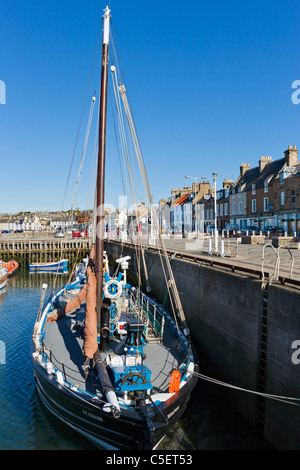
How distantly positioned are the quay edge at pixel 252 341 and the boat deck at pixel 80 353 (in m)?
1.71

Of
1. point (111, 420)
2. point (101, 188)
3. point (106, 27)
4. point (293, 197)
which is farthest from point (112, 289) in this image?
point (293, 197)

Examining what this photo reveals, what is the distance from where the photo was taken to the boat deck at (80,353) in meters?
9.68

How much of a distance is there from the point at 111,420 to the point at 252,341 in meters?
5.09

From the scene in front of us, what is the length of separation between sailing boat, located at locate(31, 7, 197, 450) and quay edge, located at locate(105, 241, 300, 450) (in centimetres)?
157

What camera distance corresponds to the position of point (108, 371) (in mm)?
9523

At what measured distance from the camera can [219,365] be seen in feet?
40.8

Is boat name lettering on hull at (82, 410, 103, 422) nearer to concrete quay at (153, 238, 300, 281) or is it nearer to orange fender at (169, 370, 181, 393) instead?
orange fender at (169, 370, 181, 393)

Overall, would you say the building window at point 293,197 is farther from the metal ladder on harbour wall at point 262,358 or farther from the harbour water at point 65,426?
the metal ladder on harbour wall at point 262,358

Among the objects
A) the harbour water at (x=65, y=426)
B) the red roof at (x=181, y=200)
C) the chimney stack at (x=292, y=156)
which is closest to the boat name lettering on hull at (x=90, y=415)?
the harbour water at (x=65, y=426)

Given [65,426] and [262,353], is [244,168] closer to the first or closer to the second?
[262,353]

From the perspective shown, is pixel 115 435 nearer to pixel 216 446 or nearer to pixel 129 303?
pixel 216 446

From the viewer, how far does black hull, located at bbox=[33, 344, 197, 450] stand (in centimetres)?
746
